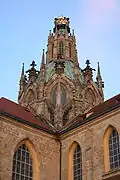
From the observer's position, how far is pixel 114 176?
16.3 m

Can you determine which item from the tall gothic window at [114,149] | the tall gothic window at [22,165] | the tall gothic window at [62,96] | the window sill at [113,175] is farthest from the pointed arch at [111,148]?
the tall gothic window at [62,96]

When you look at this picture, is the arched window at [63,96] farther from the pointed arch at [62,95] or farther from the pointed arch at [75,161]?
the pointed arch at [75,161]

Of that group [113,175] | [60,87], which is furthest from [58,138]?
[60,87]

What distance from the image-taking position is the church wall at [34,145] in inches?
723

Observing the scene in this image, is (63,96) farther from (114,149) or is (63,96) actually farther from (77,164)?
(114,149)

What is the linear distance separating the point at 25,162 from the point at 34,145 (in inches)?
45.8

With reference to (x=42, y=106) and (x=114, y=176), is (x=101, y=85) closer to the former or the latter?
(x=42, y=106)

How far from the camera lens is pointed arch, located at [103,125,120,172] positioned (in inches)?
712

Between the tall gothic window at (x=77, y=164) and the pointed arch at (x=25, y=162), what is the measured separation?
2.09m

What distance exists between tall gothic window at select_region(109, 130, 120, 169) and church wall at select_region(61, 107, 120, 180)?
449mm

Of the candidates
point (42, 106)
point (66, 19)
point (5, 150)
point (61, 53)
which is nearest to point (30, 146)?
point (5, 150)

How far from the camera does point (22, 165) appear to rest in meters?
19.4

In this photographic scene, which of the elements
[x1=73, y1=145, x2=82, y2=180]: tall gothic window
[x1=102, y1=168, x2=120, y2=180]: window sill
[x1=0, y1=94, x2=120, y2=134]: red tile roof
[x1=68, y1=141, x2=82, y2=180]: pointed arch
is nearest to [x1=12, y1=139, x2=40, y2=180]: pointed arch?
[x1=0, y1=94, x2=120, y2=134]: red tile roof

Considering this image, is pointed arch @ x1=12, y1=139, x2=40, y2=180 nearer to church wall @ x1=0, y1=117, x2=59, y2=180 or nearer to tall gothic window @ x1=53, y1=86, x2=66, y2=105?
church wall @ x1=0, y1=117, x2=59, y2=180
